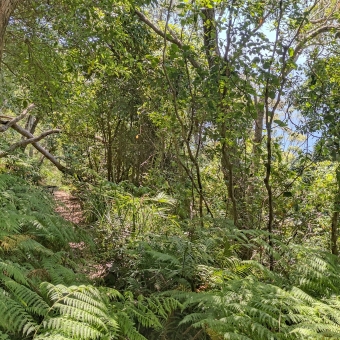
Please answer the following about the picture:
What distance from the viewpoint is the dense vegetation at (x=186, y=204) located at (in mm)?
2242

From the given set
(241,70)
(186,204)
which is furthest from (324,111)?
(186,204)

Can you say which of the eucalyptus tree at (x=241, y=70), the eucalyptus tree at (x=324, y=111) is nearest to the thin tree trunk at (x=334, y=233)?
the eucalyptus tree at (x=324, y=111)

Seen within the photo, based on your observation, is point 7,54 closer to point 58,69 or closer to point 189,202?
point 58,69

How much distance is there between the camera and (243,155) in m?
4.73

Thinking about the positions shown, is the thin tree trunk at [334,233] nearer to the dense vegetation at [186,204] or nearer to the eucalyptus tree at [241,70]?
the dense vegetation at [186,204]

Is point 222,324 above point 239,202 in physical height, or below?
below

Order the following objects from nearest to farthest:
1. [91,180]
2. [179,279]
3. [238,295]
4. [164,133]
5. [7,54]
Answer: [238,295], [179,279], [7,54], [164,133], [91,180]

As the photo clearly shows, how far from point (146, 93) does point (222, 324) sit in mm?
4940

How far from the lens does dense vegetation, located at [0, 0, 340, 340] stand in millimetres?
2242

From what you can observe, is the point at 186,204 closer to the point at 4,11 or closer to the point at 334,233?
the point at 334,233

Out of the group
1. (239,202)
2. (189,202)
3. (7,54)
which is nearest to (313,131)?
(239,202)

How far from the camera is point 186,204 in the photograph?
5.66 metres

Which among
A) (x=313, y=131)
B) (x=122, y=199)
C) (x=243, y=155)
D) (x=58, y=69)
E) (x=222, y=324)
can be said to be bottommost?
(x=222, y=324)

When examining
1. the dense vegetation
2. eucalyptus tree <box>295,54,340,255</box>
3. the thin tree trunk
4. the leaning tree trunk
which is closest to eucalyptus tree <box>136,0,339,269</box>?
the dense vegetation
